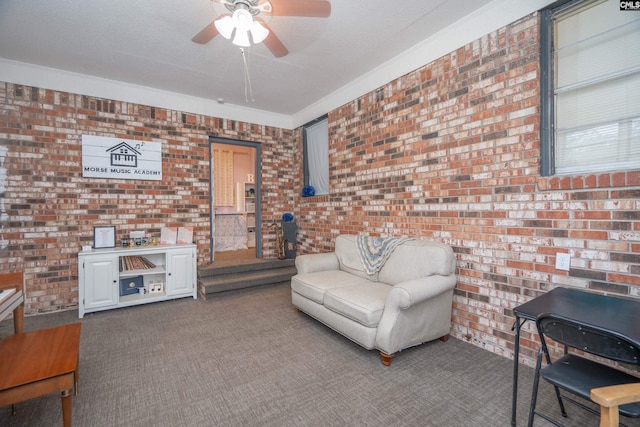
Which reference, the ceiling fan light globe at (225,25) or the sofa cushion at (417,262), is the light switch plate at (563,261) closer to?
the sofa cushion at (417,262)

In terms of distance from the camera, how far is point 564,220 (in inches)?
84.7

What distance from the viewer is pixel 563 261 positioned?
2156 mm

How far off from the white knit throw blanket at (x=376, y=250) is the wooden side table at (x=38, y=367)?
2648mm

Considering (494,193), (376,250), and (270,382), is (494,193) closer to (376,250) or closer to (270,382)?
(376,250)

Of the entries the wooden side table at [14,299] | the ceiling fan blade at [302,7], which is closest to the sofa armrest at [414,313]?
the ceiling fan blade at [302,7]

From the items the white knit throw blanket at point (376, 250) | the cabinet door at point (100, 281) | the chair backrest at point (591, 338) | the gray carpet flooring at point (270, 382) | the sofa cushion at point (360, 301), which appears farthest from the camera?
the cabinet door at point (100, 281)

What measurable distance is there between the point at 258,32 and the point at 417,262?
251 cm

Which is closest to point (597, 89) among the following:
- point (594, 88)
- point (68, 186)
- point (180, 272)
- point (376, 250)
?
point (594, 88)

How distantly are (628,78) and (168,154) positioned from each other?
5221mm

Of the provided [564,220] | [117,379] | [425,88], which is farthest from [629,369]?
[117,379]

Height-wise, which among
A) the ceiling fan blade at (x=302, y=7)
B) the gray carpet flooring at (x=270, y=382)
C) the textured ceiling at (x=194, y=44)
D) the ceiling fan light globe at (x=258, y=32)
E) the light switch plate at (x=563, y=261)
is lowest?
the gray carpet flooring at (x=270, y=382)

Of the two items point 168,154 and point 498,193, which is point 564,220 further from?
point 168,154

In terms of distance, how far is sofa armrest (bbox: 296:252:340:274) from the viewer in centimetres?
364

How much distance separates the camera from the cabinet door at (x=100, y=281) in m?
3.55
